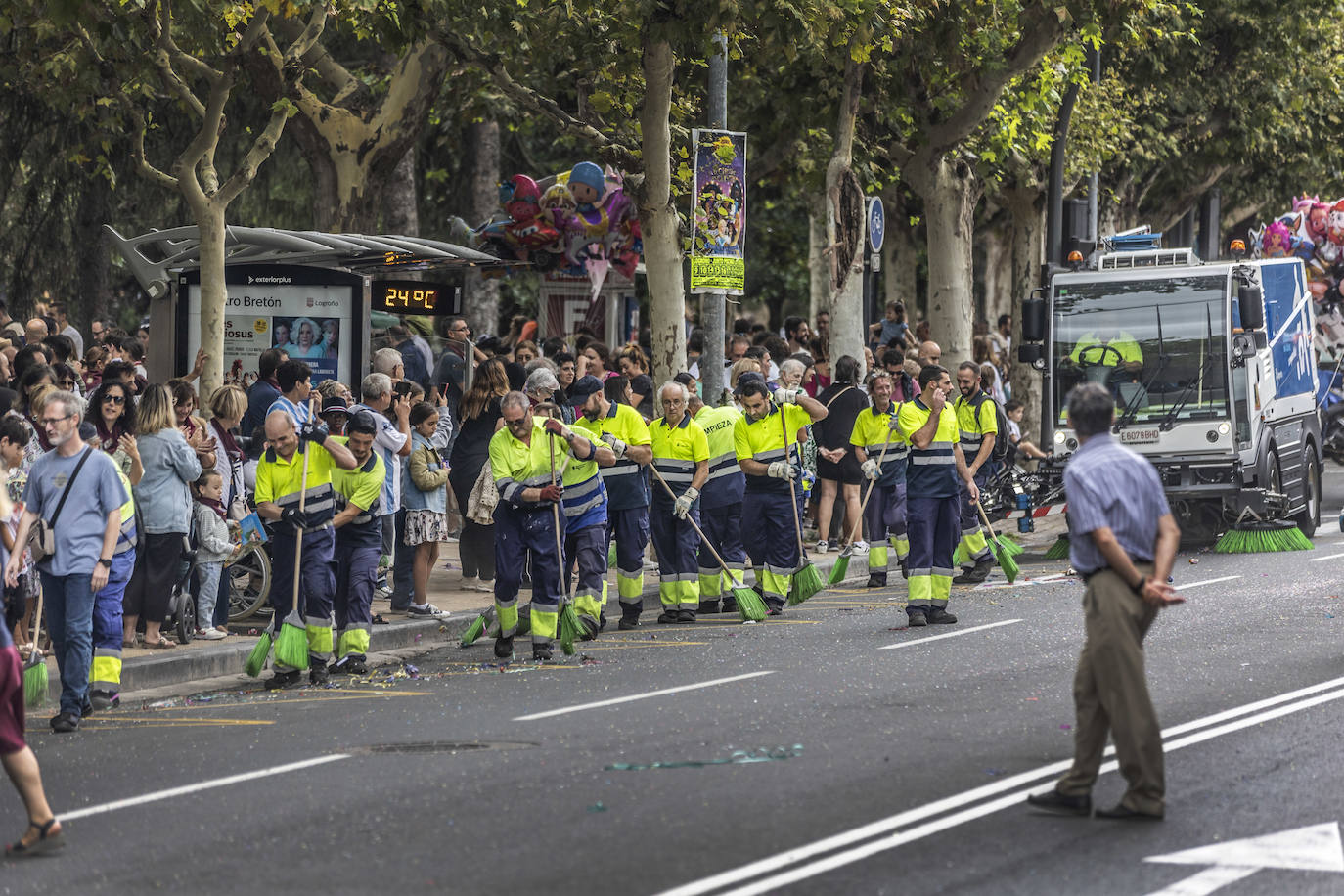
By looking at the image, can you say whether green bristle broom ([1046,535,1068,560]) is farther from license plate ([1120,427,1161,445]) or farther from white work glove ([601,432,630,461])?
white work glove ([601,432,630,461])

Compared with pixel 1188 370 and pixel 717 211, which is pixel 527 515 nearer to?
pixel 717 211

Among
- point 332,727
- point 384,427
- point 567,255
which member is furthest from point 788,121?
point 332,727

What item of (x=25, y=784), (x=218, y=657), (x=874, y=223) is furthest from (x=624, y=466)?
(x=874, y=223)

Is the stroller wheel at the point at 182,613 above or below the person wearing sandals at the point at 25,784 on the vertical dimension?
above

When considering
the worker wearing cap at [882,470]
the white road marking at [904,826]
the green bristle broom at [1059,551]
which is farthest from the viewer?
the green bristle broom at [1059,551]

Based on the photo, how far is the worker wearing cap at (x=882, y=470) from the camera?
1669cm

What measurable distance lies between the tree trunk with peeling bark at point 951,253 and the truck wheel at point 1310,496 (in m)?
5.14

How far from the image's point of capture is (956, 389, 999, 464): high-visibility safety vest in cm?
1719

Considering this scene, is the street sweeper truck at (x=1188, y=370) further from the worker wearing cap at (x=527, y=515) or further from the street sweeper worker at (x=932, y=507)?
the worker wearing cap at (x=527, y=515)

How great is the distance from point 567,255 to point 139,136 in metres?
6.82

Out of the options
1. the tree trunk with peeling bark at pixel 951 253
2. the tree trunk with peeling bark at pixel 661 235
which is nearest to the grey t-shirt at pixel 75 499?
the tree trunk with peeling bark at pixel 661 235

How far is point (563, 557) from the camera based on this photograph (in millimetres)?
13500

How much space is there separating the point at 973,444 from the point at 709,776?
9.07m

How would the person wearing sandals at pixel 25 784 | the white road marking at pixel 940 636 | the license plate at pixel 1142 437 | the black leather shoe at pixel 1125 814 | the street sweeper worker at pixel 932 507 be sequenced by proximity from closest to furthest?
the person wearing sandals at pixel 25 784, the black leather shoe at pixel 1125 814, the white road marking at pixel 940 636, the street sweeper worker at pixel 932 507, the license plate at pixel 1142 437
